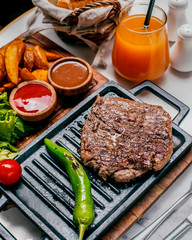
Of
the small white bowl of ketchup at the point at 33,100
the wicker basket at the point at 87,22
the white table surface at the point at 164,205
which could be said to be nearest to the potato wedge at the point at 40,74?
the small white bowl of ketchup at the point at 33,100

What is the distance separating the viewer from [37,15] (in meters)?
3.69

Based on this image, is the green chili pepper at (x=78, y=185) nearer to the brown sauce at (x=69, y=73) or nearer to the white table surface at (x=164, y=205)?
the white table surface at (x=164, y=205)

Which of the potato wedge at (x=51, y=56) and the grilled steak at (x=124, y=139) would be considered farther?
the potato wedge at (x=51, y=56)

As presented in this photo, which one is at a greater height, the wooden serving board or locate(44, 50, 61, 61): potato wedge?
locate(44, 50, 61, 61): potato wedge

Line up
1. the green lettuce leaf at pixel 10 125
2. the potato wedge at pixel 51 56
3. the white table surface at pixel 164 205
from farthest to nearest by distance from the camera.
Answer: the potato wedge at pixel 51 56 < the green lettuce leaf at pixel 10 125 < the white table surface at pixel 164 205

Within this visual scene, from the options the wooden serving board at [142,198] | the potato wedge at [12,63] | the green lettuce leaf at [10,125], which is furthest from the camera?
the potato wedge at [12,63]

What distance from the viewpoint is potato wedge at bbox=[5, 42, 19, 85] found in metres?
3.11

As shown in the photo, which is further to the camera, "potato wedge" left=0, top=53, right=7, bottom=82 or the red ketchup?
"potato wedge" left=0, top=53, right=7, bottom=82

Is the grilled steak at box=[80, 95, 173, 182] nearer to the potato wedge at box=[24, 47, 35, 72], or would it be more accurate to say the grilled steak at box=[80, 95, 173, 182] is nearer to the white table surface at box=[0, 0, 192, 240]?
the white table surface at box=[0, 0, 192, 240]

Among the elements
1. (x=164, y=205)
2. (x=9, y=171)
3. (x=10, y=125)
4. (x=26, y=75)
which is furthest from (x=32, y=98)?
(x=164, y=205)

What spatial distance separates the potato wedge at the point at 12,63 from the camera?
3107mm

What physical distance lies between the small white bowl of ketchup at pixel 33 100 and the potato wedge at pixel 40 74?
159 millimetres

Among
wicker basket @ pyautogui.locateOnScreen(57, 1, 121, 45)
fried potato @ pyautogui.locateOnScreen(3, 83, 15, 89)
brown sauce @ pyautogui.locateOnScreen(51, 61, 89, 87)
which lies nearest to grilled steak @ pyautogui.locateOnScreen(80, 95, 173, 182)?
brown sauce @ pyautogui.locateOnScreen(51, 61, 89, 87)

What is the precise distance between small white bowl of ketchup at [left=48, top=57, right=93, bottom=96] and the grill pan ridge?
0.24 meters
